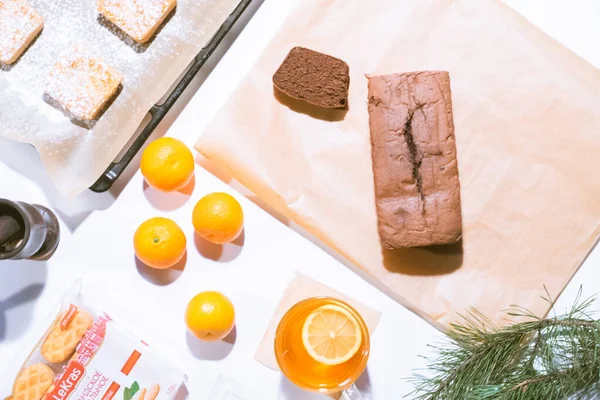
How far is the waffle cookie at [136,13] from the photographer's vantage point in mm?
1622

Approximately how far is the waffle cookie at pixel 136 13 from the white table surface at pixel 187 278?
0.20m

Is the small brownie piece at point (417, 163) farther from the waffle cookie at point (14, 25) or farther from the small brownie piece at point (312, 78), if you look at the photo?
the waffle cookie at point (14, 25)

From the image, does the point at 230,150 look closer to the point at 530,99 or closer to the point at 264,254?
the point at 264,254

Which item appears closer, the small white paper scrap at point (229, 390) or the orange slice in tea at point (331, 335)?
the orange slice in tea at point (331, 335)

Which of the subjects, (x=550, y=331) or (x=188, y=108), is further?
(x=188, y=108)

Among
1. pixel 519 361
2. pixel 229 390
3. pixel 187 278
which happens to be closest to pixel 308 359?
pixel 229 390

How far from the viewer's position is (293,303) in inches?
66.6

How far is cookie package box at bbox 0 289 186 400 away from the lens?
160 cm

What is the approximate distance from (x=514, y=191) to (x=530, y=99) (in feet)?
0.85

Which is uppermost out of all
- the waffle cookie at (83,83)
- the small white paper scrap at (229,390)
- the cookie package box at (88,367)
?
the waffle cookie at (83,83)

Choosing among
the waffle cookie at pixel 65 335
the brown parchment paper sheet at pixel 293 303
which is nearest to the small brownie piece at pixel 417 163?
the brown parchment paper sheet at pixel 293 303

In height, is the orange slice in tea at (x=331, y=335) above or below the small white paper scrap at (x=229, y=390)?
above

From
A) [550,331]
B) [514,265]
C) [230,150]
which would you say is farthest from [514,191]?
[230,150]

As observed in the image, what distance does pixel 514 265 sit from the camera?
168 centimetres
